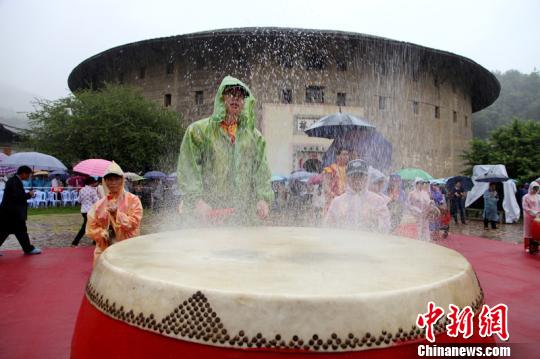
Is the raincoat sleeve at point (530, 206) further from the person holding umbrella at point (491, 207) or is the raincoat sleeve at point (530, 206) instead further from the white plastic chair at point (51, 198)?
the white plastic chair at point (51, 198)

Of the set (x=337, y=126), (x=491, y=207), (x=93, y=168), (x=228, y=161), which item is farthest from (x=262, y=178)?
(x=491, y=207)

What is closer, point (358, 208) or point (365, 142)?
point (358, 208)

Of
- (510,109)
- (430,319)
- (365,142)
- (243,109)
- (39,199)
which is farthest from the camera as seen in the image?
(510,109)

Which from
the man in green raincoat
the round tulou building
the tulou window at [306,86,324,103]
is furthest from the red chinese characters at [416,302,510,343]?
the tulou window at [306,86,324,103]

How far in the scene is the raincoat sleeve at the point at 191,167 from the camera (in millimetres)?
2629

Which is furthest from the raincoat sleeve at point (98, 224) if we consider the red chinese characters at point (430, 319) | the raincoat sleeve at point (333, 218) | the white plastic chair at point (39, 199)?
the white plastic chair at point (39, 199)

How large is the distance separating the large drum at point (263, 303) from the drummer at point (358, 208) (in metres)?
1.76

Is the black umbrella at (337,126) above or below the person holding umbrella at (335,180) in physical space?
above

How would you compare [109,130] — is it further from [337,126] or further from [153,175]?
[337,126]

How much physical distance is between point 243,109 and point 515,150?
17742 millimetres

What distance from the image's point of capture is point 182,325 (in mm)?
1178

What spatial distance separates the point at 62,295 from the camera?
321 cm

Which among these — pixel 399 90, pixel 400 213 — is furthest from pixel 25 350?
pixel 399 90

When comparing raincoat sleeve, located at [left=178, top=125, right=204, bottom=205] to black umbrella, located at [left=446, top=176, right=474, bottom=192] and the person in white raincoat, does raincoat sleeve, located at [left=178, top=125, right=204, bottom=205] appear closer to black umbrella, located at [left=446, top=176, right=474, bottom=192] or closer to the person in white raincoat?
the person in white raincoat
